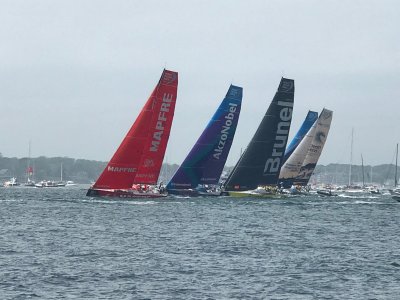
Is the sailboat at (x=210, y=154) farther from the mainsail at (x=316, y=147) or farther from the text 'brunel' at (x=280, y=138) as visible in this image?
the mainsail at (x=316, y=147)

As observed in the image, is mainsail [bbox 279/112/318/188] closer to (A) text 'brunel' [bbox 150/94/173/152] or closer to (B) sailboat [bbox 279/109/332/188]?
(B) sailboat [bbox 279/109/332/188]

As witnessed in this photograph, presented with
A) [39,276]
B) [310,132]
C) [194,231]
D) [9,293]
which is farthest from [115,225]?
[310,132]

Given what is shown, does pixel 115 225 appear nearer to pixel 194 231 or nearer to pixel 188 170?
pixel 194 231

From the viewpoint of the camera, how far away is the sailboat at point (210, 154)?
277 ft

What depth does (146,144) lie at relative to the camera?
77.8m

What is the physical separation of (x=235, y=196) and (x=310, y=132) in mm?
24604

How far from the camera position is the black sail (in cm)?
8650

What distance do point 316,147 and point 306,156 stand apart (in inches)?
102

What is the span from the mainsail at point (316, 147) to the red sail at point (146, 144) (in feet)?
103

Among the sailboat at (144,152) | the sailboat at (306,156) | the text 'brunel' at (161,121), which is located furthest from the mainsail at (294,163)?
the text 'brunel' at (161,121)

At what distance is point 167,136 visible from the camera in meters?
79.4

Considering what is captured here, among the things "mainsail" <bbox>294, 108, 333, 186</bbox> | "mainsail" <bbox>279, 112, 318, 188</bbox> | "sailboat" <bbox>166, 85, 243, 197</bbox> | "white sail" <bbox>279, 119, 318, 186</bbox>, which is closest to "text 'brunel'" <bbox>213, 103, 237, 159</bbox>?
"sailboat" <bbox>166, 85, 243, 197</bbox>

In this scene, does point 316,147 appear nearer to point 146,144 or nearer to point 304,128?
point 304,128

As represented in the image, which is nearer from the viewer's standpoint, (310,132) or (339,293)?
(339,293)
